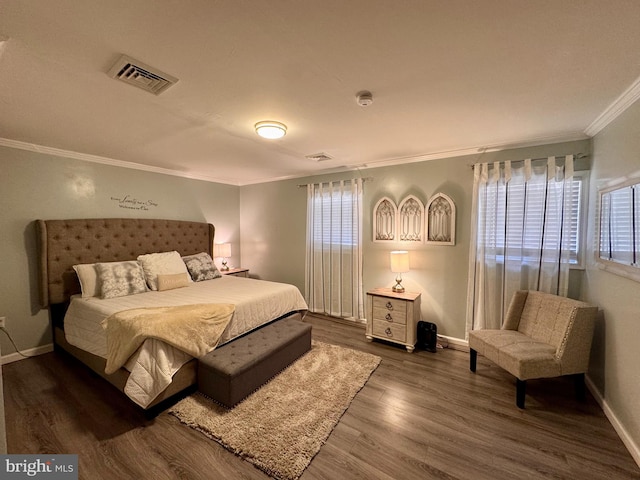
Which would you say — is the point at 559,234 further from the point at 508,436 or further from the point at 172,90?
the point at 172,90

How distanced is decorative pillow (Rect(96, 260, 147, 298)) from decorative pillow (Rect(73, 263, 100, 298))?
6 cm

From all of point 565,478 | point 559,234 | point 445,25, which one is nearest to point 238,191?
point 445,25

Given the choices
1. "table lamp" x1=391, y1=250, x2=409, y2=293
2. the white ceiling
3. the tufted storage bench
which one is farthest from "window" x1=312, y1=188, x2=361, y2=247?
the tufted storage bench

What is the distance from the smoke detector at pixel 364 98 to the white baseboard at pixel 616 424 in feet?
9.03

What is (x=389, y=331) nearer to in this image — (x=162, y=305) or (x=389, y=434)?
(x=389, y=434)

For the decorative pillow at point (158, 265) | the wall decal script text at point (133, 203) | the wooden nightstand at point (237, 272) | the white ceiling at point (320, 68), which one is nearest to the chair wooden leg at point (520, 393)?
the white ceiling at point (320, 68)

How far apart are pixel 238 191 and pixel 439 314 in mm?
4019

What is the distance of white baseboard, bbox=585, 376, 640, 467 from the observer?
1.59m

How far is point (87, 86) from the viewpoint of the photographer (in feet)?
5.39

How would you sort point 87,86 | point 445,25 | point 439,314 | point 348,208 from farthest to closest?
1. point 348,208
2. point 439,314
3. point 87,86
4. point 445,25

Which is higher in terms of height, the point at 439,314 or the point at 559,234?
the point at 559,234

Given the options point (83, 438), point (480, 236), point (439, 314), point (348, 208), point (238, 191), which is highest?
point (238, 191)

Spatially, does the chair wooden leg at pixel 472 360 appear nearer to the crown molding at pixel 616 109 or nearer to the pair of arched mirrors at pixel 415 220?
the pair of arched mirrors at pixel 415 220

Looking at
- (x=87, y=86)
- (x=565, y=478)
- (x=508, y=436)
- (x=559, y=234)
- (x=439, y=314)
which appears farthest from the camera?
(x=439, y=314)
